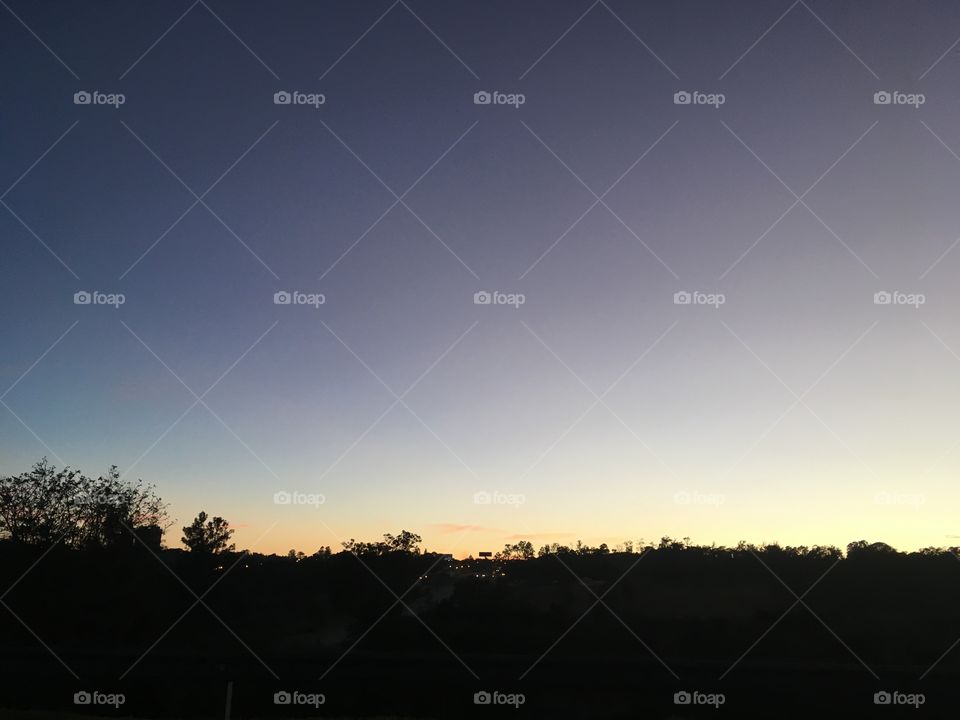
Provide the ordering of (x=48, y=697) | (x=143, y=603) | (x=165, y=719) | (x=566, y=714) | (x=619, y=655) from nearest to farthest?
(x=165, y=719) → (x=48, y=697) → (x=566, y=714) → (x=143, y=603) → (x=619, y=655)

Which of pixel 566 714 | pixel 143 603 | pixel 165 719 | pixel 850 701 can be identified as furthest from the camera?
pixel 143 603

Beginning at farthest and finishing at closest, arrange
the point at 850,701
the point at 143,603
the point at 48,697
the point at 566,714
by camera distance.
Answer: the point at 143,603 → the point at 850,701 → the point at 566,714 → the point at 48,697

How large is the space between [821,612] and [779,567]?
3.50 m

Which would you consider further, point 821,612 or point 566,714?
point 821,612

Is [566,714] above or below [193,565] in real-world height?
below

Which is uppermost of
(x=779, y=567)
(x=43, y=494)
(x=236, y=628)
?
(x=43, y=494)

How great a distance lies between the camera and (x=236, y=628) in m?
44.2

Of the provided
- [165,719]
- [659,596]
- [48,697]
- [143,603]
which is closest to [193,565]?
[143,603]

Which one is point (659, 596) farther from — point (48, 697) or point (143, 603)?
point (48, 697)

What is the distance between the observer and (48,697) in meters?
29.2

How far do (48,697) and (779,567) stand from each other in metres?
41.0

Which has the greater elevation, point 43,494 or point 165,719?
point 43,494

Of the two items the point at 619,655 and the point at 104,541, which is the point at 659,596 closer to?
the point at 619,655

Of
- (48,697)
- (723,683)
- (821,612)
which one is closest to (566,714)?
(723,683)
